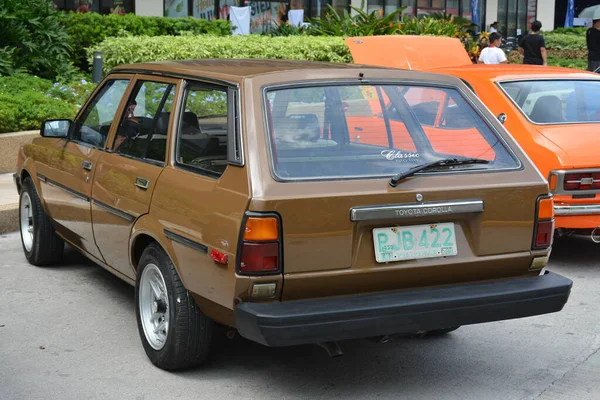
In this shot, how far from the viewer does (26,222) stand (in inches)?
291

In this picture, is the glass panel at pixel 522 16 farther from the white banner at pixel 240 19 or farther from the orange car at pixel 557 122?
the orange car at pixel 557 122

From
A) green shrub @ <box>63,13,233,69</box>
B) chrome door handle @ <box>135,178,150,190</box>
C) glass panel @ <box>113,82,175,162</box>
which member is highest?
green shrub @ <box>63,13,233,69</box>

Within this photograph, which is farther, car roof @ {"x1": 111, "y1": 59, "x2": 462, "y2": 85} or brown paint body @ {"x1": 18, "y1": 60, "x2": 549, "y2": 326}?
car roof @ {"x1": 111, "y1": 59, "x2": 462, "y2": 85}

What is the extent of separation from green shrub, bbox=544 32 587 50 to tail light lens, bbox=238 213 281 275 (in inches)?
1218

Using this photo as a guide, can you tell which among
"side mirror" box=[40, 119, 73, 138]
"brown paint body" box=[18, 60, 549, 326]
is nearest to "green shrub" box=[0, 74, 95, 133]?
"side mirror" box=[40, 119, 73, 138]

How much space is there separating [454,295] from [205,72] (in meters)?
1.78

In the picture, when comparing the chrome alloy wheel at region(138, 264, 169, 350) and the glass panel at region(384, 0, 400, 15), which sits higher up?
the glass panel at region(384, 0, 400, 15)

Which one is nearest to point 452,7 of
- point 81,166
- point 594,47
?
point 594,47

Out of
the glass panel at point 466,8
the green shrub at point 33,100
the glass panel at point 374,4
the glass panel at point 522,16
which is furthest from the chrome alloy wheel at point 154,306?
the glass panel at point 522,16

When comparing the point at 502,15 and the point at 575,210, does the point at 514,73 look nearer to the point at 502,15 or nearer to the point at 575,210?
the point at 575,210

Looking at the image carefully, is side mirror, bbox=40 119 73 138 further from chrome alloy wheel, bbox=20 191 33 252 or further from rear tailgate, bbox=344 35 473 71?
rear tailgate, bbox=344 35 473 71

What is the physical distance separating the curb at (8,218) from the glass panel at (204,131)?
13.3ft

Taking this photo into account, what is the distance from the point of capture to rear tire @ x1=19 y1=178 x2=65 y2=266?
275 inches

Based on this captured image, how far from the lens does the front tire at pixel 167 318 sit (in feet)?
15.5
